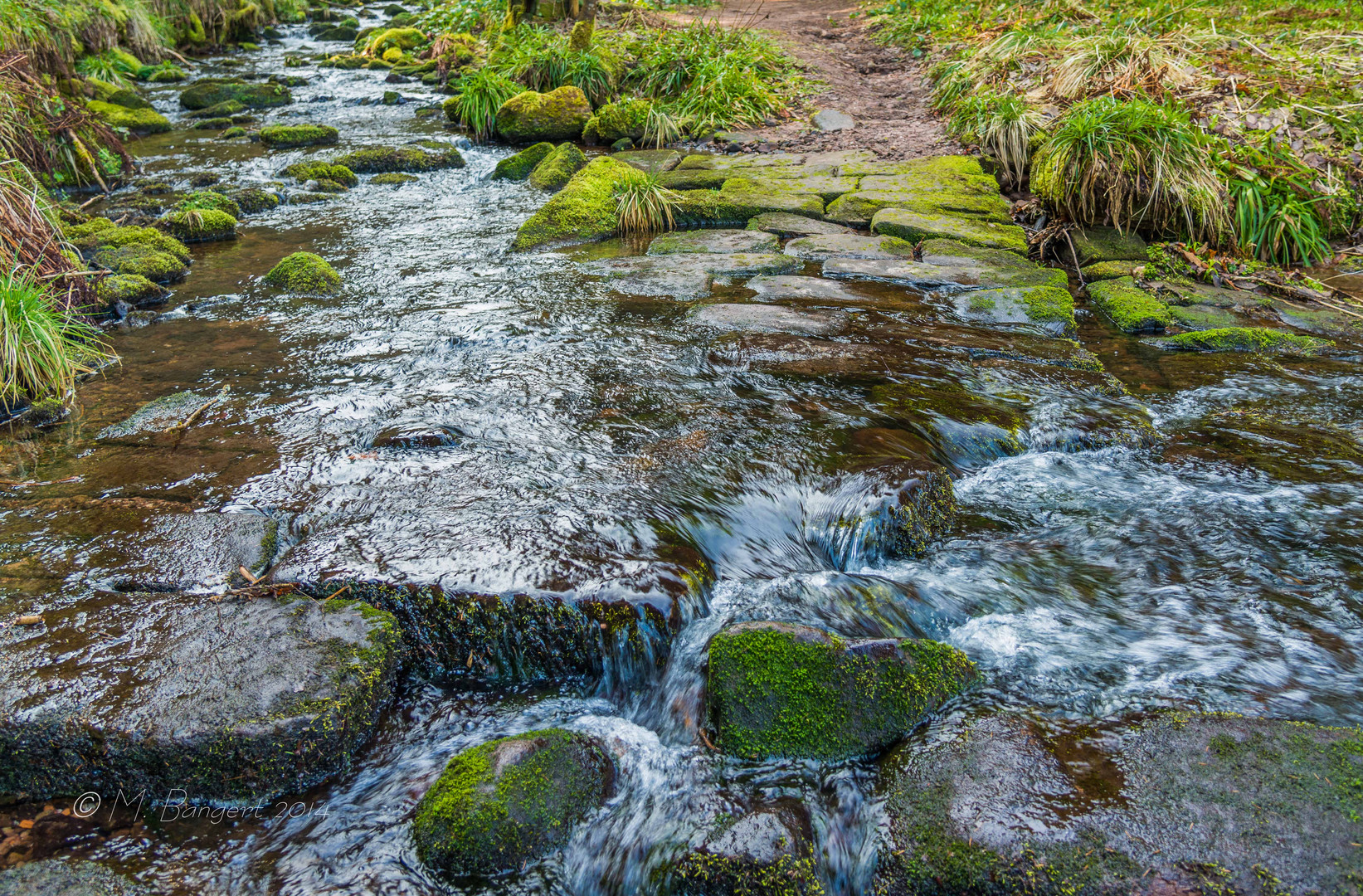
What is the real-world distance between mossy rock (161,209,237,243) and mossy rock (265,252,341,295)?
58.3 inches

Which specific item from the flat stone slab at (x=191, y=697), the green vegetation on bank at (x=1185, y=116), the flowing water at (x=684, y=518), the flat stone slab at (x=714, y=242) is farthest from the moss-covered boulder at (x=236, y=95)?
the flat stone slab at (x=191, y=697)

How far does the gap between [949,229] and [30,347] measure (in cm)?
535

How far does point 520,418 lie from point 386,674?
1377 mm

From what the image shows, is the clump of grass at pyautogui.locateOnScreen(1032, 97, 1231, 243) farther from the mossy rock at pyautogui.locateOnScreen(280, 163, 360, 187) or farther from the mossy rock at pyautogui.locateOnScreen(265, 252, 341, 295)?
the mossy rock at pyautogui.locateOnScreen(280, 163, 360, 187)

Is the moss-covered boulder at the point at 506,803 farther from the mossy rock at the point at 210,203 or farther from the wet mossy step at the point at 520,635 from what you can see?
the mossy rock at the point at 210,203

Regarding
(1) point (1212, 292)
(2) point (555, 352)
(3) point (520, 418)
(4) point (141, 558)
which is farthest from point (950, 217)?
(4) point (141, 558)

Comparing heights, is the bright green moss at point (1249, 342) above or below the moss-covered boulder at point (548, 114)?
below

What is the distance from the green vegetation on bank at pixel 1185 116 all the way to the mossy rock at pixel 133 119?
9721mm

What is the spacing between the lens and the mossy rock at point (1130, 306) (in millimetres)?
4422

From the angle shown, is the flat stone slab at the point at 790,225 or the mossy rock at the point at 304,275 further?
the flat stone slab at the point at 790,225

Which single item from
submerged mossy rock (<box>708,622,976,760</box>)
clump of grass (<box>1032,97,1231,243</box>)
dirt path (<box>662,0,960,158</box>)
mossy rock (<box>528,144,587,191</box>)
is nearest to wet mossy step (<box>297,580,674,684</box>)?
submerged mossy rock (<box>708,622,976,760</box>)

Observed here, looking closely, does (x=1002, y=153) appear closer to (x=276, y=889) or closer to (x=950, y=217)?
(x=950, y=217)

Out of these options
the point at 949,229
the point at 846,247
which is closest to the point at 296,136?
the point at 846,247

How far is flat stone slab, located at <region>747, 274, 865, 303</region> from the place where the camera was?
→ 452 cm
